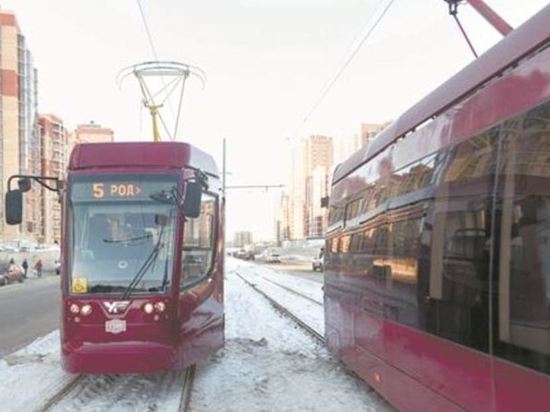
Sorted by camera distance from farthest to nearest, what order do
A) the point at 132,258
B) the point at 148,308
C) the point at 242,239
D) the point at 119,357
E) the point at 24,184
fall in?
1. the point at 242,239
2. the point at 24,184
3. the point at 132,258
4. the point at 148,308
5. the point at 119,357

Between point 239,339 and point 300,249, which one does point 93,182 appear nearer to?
point 239,339

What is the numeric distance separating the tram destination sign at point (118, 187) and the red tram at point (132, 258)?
0.04 feet

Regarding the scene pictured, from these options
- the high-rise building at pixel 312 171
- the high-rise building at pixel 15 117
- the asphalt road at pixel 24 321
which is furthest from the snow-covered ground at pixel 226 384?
the high-rise building at pixel 15 117

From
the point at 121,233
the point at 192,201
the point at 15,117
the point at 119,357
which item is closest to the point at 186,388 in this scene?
the point at 119,357

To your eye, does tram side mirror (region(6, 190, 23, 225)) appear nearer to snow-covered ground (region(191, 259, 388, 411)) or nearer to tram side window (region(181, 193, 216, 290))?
tram side window (region(181, 193, 216, 290))

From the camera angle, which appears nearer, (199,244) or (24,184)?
(24,184)

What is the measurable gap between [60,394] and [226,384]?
1.91 meters

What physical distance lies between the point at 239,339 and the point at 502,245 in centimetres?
1022

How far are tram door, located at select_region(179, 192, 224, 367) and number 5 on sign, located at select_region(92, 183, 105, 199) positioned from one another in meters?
1.06

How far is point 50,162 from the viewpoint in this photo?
11600cm

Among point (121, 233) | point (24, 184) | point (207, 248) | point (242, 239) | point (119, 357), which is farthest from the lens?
point (242, 239)

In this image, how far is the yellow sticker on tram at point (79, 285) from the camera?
959cm

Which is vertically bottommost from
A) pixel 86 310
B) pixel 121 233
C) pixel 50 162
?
pixel 86 310

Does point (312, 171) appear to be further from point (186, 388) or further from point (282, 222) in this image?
point (282, 222)
